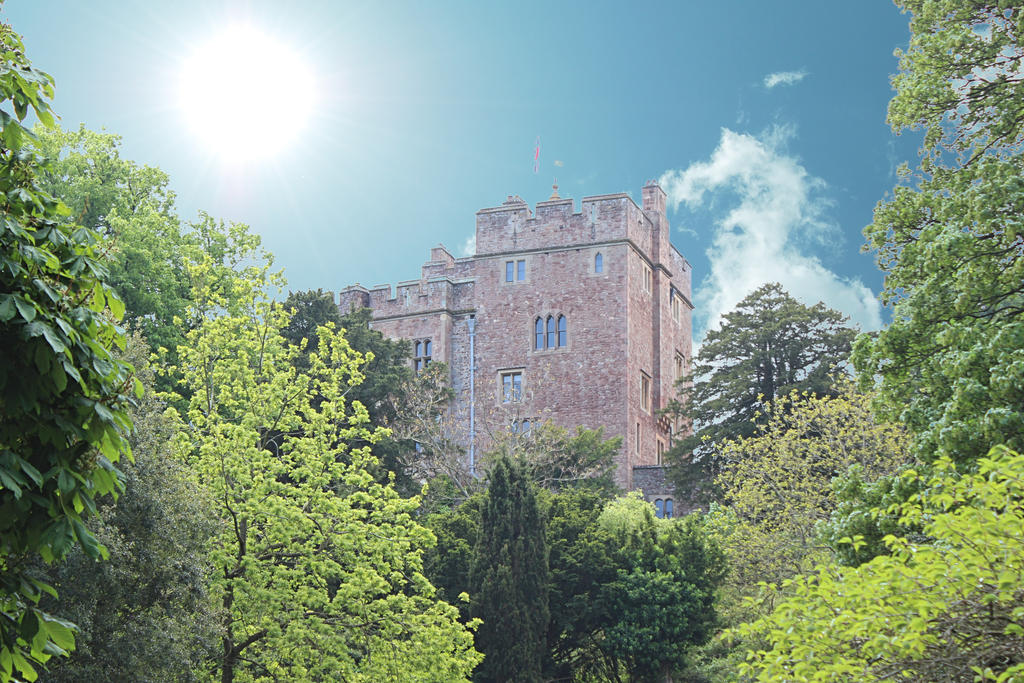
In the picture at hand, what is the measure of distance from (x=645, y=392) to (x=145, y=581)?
31406 millimetres

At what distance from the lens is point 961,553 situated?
8.75 meters

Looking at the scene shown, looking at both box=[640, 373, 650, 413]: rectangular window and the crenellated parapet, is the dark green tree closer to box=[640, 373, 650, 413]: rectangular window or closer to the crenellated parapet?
box=[640, 373, 650, 413]: rectangular window

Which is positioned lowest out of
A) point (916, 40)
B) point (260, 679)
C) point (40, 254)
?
point (260, 679)

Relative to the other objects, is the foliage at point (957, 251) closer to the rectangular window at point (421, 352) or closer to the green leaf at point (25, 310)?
the green leaf at point (25, 310)

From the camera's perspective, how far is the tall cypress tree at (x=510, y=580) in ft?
74.8

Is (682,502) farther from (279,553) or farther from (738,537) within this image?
(279,553)

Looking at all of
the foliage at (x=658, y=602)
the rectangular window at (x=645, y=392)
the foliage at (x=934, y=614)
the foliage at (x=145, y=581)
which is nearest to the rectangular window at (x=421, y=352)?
the rectangular window at (x=645, y=392)

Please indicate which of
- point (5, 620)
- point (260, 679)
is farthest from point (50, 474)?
point (260, 679)

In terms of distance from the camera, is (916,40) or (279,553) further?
(279,553)

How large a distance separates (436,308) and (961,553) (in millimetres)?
36736

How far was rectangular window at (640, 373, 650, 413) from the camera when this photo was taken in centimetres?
4384

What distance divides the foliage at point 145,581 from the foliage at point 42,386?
25.1 feet

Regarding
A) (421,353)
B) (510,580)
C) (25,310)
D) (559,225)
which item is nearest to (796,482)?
(510,580)

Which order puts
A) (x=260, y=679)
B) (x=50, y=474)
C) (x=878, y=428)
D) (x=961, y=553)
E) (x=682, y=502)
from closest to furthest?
(x=50, y=474) → (x=961, y=553) → (x=260, y=679) → (x=878, y=428) → (x=682, y=502)
